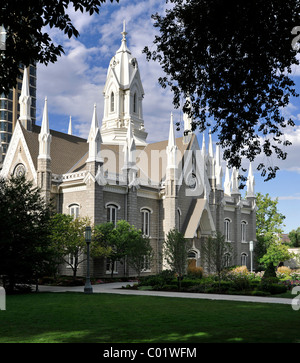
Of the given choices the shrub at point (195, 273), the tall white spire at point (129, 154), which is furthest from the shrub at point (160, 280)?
the tall white spire at point (129, 154)

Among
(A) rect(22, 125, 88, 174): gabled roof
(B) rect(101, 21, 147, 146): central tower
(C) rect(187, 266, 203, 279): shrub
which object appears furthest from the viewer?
(B) rect(101, 21, 147, 146): central tower

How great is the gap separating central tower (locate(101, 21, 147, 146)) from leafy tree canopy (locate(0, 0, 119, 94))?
125 ft

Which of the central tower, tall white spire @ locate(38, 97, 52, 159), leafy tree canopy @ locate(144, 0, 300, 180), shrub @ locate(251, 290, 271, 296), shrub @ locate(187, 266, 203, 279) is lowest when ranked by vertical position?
shrub @ locate(251, 290, 271, 296)

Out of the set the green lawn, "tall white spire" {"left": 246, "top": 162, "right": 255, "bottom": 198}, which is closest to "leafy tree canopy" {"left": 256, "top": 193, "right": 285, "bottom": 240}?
"tall white spire" {"left": 246, "top": 162, "right": 255, "bottom": 198}

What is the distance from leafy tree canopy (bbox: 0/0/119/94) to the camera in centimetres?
984

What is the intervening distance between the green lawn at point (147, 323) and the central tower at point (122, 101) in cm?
3484

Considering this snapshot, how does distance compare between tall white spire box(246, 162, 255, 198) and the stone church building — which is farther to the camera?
tall white spire box(246, 162, 255, 198)

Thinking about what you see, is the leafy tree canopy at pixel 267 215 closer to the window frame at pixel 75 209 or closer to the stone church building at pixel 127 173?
the stone church building at pixel 127 173

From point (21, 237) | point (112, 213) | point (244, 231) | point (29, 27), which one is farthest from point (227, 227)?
point (29, 27)

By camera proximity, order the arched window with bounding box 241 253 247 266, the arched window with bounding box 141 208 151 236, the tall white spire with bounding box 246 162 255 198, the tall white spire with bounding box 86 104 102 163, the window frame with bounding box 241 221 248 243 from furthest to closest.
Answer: the tall white spire with bounding box 246 162 255 198 < the window frame with bounding box 241 221 248 243 < the arched window with bounding box 241 253 247 266 < the arched window with bounding box 141 208 151 236 < the tall white spire with bounding box 86 104 102 163

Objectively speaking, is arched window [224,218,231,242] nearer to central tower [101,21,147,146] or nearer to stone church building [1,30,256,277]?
stone church building [1,30,256,277]

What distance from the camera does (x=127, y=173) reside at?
39.3 meters

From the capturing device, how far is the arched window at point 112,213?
124 ft

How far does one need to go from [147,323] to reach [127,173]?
2808cm
